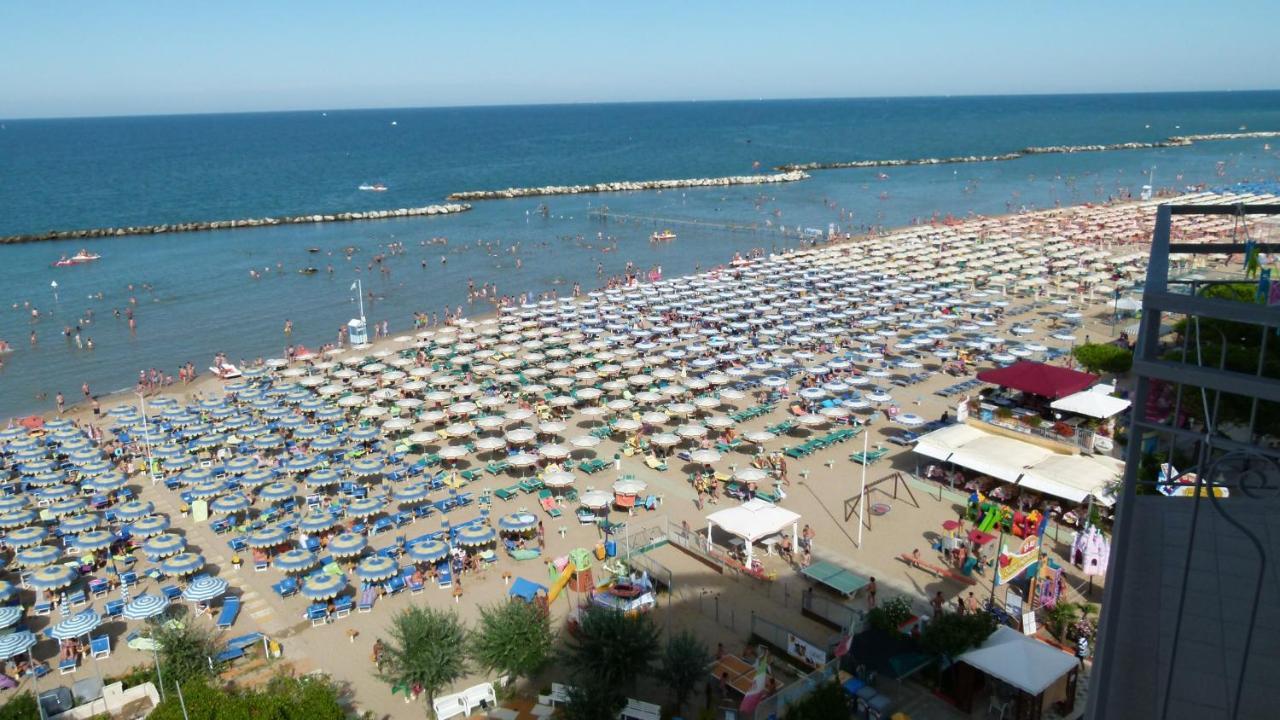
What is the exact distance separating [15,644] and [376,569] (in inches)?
239

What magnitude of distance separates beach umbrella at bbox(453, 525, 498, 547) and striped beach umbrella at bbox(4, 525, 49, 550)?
30.8 feet

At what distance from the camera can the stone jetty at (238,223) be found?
233 ft

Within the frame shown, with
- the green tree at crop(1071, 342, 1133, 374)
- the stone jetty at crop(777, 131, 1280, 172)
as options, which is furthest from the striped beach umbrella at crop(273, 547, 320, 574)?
the stone jetty at crop(777, 131, 1280, 172)

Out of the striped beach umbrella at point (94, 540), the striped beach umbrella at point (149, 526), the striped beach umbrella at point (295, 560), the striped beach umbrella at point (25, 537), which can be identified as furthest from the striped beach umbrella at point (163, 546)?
the striped beach umbrella at point (25, 537)

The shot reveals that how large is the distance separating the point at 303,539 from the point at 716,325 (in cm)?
2267

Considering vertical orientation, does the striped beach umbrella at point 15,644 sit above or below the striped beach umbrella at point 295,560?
above

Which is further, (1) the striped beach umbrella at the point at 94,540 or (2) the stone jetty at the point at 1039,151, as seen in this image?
(2) the stone jetty at the point at 1039,151

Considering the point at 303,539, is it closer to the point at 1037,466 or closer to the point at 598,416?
the point at 598,416

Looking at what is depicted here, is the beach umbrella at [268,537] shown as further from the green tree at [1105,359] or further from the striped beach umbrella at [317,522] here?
the green tree at [1105,359]

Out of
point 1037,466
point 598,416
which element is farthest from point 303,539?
point 1037,466

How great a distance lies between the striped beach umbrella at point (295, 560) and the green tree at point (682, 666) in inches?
336

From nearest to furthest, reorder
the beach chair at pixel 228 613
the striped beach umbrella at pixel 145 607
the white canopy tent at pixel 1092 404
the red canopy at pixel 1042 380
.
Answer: the striped beach umbrella at pixel 145 607 → the beach chair at pixel 228 613 → the white canopy tent at pixel 1092 404 → the red canopy at pixel 1042 380

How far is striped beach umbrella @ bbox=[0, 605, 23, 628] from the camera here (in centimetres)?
1547

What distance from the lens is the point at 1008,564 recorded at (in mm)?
16016
